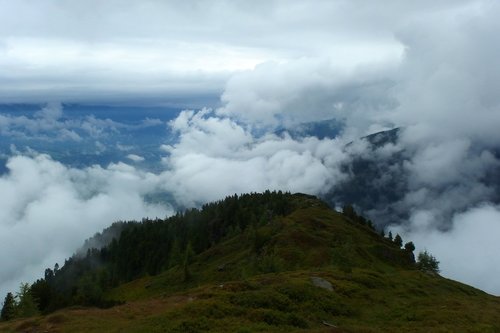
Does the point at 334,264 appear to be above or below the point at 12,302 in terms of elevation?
above

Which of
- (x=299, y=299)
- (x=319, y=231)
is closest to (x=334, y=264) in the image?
(x=299, y=299)

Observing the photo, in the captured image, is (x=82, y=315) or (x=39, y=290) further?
(x=39, y=290)

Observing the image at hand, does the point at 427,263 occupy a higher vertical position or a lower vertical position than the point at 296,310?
higher

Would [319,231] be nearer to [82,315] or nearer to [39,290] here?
[39,290]

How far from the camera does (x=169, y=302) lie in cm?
5934

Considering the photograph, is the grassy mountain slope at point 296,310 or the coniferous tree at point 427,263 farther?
the coniferous tree at point 427,263

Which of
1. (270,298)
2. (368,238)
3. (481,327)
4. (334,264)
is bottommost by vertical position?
(481,327)

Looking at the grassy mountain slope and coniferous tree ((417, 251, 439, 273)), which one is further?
coniferous tree ((417, 251, 439, 273))

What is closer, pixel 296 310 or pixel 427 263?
pixel 296 310

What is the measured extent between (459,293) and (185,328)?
66649 millimetres

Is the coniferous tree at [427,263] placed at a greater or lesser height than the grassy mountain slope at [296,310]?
greater

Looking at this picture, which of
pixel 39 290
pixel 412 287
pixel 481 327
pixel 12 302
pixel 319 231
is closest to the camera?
pixel 481 327

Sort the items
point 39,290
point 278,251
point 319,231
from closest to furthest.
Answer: point 39,290, point 278,251, point 319,231

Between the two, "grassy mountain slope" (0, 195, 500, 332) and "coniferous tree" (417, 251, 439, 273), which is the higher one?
"coniferous tree" (417, 251, 439, 273)
